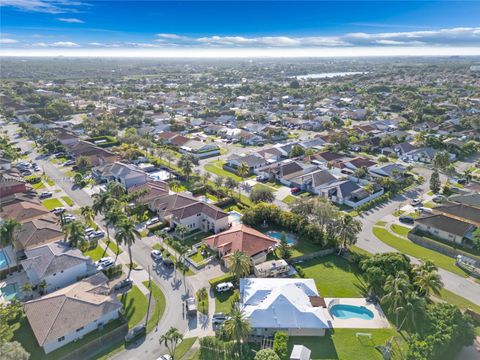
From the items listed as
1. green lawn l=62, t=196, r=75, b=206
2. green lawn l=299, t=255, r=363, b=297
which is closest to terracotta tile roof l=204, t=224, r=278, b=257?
green lawn l=299, t=255, r=363, b=297

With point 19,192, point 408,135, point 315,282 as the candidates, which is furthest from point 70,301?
point 408,135

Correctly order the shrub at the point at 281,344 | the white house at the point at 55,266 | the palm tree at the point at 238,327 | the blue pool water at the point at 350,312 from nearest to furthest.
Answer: the palm tree at the point at 238,327
the shrub at the point at 281,344
the blue pool water at the point at 350,312
the white house at the point at 55,266

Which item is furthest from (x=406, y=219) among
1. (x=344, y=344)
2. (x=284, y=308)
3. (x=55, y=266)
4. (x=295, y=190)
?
(x=55, y=266)

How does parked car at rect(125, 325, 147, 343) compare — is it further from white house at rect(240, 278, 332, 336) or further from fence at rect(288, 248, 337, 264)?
fence at rect(288, 248, 337, 264)

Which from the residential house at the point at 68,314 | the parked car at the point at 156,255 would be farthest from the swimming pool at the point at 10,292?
the parked car at the point at 156,255

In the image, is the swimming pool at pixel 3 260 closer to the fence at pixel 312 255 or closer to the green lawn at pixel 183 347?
the green lawn at pixel 183 347
